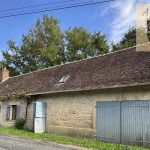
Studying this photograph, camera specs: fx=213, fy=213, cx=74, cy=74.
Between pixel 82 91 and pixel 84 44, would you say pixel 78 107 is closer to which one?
pixel 82 91

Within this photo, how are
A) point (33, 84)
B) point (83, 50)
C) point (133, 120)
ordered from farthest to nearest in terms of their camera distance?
point (83, 50) → point (33, 84) → point (133, 120)

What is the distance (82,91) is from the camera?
1197cm

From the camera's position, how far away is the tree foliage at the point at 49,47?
3172cm

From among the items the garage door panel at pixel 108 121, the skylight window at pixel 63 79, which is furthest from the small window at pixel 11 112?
the garage door panel at pixel 108 121

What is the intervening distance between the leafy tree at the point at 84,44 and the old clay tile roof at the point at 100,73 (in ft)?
44.8

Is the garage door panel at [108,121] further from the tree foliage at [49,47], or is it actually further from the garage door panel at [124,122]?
the tree foliage at [49,47]

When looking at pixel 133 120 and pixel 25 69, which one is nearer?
pixel 133 120

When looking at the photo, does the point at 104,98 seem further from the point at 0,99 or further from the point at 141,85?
the point at 0,99

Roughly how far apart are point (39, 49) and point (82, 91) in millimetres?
21263

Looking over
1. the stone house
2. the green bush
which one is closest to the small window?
the stone house

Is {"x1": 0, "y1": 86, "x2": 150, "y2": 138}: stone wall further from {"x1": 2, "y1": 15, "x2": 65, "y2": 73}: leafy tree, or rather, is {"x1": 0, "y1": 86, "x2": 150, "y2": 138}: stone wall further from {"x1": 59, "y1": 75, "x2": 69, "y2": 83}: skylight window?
{"x1": 2, "y1": 15, "x2": 65, "y2": 73}: leafy tree

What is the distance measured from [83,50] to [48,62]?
18.3ft

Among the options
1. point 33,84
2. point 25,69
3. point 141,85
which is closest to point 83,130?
point 141,85

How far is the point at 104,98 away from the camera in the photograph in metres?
10.9
